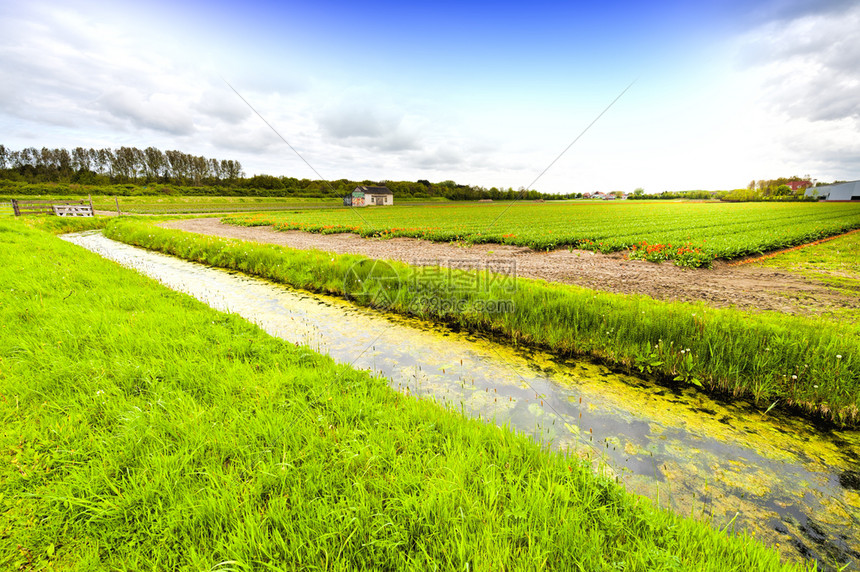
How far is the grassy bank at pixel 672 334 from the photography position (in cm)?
415

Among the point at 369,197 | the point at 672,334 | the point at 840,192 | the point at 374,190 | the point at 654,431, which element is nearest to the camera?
the point at 654,431

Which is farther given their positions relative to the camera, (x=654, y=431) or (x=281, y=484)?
(x=654, y=431)

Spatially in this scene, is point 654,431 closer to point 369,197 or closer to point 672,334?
point 672,334

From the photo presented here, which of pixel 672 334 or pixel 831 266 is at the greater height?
pixel 831 266

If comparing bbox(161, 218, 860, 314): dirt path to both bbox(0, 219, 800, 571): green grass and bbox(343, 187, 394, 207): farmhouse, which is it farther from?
bbox(343, 187, 394, 207): farmhouse

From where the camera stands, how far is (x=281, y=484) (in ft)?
8.45

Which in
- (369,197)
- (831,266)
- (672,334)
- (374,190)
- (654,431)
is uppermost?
(374,190)

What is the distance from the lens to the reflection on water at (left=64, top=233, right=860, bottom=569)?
2.77 metres

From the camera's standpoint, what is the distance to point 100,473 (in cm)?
258

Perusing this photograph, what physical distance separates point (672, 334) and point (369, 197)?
286ft

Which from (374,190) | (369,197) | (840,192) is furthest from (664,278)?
(840,192)

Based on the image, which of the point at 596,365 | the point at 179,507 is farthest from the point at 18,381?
the point at 596,365

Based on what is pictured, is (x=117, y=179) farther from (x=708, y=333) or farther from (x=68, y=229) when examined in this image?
(x=708, y=333)

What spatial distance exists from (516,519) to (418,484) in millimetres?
755
